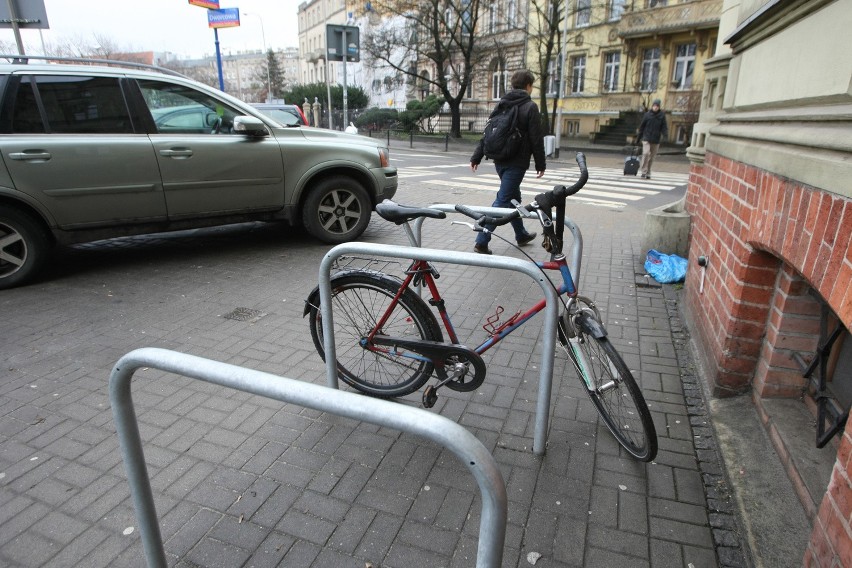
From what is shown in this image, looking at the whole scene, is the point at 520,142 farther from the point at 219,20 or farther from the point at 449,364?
the point at 219,20

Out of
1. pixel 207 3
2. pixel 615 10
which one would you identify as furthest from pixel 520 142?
pixel 615 10

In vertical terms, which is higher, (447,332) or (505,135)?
(505,135)

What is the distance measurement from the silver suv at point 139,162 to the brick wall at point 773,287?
4217 millimetres

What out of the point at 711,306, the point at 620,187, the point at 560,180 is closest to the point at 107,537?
the point at 711,306

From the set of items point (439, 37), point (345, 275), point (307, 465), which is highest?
point (439, 37)

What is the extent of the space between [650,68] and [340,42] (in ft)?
62.1

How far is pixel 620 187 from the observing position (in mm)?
13133

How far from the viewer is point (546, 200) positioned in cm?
271

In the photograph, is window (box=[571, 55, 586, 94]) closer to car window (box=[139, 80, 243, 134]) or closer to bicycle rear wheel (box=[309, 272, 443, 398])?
car window (box=[139, 80, 243, 134])

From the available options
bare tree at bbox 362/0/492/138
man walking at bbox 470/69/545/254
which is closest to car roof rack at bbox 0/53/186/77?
man walking at bbox 470/69/545/254

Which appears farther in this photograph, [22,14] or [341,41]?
[341,41]

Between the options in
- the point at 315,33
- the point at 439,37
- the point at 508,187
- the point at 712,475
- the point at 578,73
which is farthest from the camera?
the point at 315,33

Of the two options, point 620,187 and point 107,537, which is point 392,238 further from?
point 620,187

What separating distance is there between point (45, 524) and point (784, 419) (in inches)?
131
